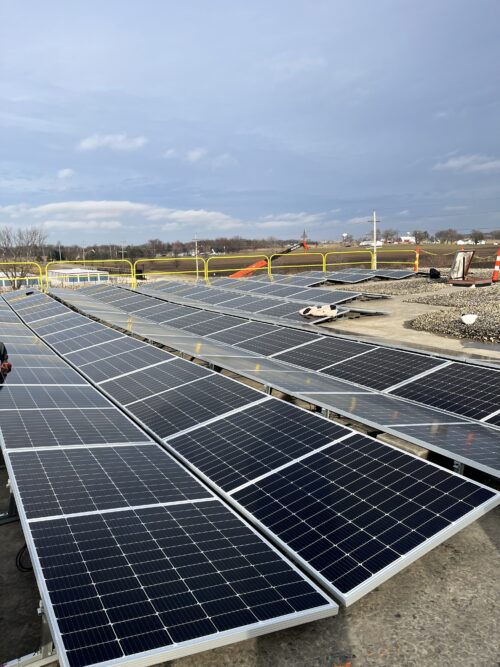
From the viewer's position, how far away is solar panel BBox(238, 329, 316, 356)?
47.4ft

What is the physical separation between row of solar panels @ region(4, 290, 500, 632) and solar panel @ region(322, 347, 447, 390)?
3378mm

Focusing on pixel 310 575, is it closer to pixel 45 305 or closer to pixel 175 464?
A: pixel 175 464

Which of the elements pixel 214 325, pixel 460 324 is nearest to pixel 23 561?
pixel 214 325

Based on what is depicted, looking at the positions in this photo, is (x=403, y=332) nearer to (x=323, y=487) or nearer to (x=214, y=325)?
(x=214, y=325)

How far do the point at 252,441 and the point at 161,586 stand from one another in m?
3.25

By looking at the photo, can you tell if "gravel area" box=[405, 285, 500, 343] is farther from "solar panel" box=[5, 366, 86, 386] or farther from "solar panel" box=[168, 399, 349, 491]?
"solar panel" box=[5, 366, 86, 386]

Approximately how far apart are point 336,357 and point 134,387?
18.3ft

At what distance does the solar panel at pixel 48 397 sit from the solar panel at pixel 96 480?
2.27 m

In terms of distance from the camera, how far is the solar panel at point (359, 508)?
Result: 16.4ft

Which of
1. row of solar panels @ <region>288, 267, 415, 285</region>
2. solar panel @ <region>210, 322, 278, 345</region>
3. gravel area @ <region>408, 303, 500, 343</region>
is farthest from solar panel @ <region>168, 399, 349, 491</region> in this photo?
row of solar panels @ <region>288, 267, 415, 285</region>

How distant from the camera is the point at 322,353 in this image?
43.4 feet

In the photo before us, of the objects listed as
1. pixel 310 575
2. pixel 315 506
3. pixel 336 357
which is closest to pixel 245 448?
pixel 315 506

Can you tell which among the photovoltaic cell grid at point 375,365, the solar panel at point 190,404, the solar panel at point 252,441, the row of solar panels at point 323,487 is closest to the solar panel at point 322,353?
the photovoltaic cell grid at point 375,365

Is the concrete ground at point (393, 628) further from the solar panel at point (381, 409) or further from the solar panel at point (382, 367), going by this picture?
the solar panel at point (382, 367)
